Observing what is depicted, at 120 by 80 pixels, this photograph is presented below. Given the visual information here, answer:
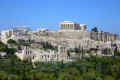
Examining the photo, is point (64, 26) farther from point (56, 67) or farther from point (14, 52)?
point (56, 67)

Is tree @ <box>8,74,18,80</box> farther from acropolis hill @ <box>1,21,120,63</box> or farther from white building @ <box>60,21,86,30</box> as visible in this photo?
white building @ <box>60,21,86,30</box>

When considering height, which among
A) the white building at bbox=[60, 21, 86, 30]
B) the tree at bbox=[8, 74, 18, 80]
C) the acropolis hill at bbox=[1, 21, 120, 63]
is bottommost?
the tree at bbox=[8, 74, 18, 80]

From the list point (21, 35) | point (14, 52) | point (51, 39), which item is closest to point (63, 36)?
point (51, 39)

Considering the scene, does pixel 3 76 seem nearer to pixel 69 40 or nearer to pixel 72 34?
pixel 69 40

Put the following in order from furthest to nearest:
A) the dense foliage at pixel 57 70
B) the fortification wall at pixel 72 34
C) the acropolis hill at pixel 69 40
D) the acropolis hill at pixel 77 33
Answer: the acropolis hill at pixel 77 33 → the fortification wall at pixel 72 34 → the acropolis hill at pixel 69 40 → the dense foliage at pixel 57 70

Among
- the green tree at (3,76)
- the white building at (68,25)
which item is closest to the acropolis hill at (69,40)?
A: the white building at (68,25)

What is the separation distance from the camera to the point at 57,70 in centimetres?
4756

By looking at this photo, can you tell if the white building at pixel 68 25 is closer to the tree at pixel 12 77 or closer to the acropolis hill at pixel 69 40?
the acropolis hill at pixel 69 40

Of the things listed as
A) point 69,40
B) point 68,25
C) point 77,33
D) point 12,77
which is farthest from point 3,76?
point 68,25

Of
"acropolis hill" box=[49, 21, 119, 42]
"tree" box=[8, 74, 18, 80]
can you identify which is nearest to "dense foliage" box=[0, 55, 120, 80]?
"tree" box=[8, 74, 18, 80]

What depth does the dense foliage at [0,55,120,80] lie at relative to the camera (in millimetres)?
41562

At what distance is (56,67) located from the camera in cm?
4825

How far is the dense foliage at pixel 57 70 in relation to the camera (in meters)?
41.6

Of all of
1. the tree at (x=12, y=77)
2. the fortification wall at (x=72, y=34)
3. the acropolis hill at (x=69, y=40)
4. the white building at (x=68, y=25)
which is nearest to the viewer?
the tree at (x=12, y=77)
